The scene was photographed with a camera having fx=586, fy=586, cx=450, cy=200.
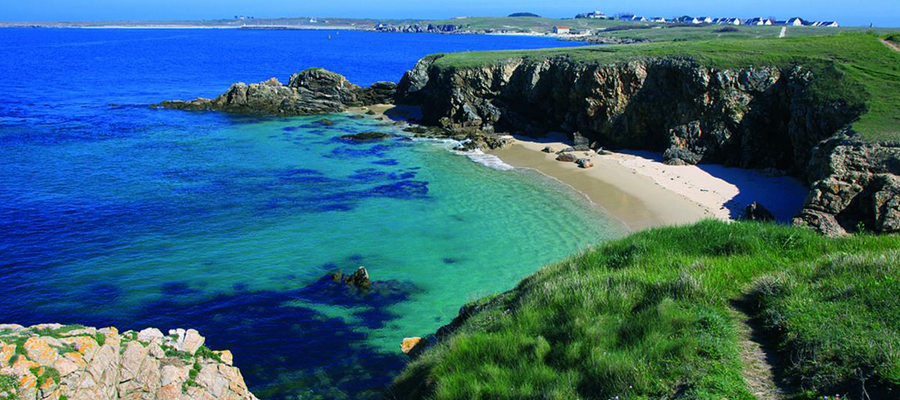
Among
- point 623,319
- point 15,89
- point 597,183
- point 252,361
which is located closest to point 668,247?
point 623,319

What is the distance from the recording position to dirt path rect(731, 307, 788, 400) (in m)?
6.93

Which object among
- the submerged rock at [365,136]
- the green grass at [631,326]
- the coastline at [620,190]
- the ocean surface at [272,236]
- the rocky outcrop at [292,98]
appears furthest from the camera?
the rocky outcrop at [292,98]

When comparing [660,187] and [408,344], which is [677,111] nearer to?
[660,187]

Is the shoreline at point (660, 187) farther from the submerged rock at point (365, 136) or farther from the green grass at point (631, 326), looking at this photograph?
the green grass at point (631, 326)

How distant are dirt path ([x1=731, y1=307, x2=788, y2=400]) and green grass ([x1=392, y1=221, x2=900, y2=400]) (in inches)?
6.3

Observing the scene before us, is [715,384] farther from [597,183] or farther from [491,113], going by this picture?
[491,113]

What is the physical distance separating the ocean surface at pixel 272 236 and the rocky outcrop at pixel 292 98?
1041 cm

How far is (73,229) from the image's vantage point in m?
24.9

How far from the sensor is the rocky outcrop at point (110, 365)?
8961 mm

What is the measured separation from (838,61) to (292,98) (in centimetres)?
4680

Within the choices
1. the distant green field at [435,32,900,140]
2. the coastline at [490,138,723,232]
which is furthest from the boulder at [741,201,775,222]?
the distant green field at [435,32,900,140]

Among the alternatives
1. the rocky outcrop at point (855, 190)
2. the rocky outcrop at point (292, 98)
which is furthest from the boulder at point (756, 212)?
the rocky outcrop at point (292, 98)

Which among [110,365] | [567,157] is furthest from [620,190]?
[110,365]

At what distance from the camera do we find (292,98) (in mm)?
60156
